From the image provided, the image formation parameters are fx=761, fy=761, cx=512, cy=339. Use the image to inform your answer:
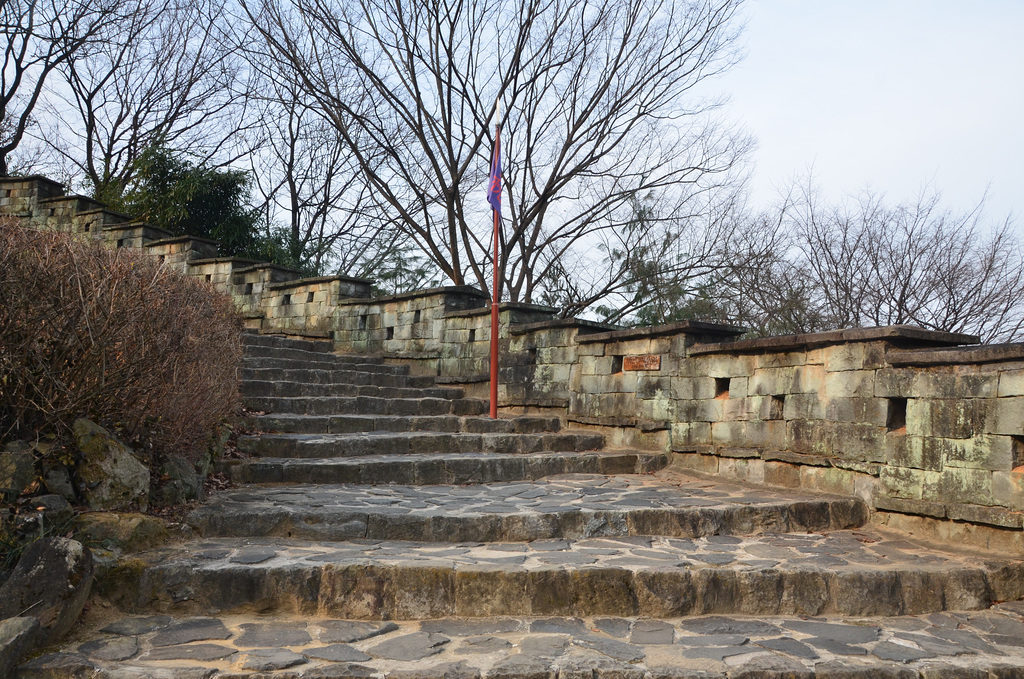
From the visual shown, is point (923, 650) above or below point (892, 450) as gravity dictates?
below

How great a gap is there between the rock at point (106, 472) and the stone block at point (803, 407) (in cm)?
459

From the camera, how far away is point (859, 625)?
151 inches

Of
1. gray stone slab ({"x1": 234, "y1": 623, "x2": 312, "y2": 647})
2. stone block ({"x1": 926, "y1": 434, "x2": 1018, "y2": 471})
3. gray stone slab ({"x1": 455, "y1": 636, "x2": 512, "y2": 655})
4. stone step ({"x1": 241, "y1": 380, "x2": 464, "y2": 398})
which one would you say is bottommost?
gray stone slab ({"x1": 234, "y1": 623, "x2": 312, "y2": 647})

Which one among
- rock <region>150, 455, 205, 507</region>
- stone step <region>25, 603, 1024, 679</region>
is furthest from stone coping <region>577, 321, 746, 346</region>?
rock <region>150, 455, 205, 507</region>

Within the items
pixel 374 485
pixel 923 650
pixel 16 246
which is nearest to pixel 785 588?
pixel 923 650

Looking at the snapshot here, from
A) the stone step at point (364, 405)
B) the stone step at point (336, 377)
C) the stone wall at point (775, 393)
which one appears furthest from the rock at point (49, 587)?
the stone step at point (336, 377)

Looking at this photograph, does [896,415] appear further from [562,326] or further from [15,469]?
[15,469]

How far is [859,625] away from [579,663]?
1611 mm

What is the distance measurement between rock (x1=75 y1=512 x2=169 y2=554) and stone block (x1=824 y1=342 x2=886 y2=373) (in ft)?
15.2

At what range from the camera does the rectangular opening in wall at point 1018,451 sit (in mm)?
4500

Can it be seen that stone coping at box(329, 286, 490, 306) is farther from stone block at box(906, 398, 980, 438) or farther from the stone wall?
stone block at box(906, 398, 980, 438)

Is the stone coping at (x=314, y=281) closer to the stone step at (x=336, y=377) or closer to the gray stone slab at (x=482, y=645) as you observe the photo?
the stone step at (x=336, y=377)

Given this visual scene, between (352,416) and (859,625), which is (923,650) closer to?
(859,625)

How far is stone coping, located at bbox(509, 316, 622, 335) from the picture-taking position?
26.2 feet
